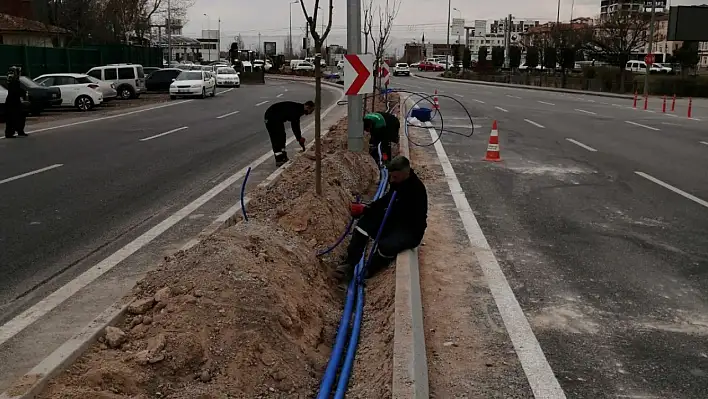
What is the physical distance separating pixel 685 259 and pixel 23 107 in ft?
56.5

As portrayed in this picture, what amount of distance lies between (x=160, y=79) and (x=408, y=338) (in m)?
39.2

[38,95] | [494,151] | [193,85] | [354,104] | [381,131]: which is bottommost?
[494,151]

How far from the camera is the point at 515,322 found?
5613mm

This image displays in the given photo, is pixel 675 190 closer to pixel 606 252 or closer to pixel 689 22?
pixel 606 252

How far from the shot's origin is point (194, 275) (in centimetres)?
524

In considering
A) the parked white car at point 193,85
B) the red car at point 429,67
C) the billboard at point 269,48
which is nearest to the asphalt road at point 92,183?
the parked white car at point 193,85

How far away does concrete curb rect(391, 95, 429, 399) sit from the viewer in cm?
404

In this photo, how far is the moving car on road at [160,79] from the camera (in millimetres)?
41253

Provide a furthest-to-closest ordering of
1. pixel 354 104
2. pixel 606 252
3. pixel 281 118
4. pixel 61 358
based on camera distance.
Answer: pixel 354 104
pixel 281 118
pixel 606 252
pixel 61 358

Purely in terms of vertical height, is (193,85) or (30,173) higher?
(193,85)

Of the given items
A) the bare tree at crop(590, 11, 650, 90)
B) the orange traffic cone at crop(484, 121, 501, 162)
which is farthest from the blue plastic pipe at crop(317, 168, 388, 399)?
the bare tree at crop(590, 11, 650, 90)

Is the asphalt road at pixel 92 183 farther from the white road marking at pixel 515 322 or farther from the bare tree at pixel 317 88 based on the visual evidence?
the white road marking at pixel 515 322

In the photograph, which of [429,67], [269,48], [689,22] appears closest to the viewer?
[689,22]

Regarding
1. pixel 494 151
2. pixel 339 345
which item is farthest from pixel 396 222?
pixel 494 151
